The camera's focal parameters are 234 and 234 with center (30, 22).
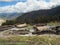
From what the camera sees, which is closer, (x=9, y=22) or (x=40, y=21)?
(x=9, y=22)

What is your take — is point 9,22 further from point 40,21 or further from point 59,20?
point 59,20

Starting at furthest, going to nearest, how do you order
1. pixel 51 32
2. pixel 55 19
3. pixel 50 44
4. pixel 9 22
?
pixel 55 19 < pixel 9 22 < pixel 51 32 < pixel 50 44

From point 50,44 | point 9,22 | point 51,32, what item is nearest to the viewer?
point 50,44

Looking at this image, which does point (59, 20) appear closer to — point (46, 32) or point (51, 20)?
point (51, 20)

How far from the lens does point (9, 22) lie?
167 meters

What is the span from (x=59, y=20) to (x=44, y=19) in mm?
11796

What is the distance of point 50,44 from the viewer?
5612 centimetres

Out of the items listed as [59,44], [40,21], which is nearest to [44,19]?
[40,21]

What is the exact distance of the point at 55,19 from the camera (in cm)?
17750

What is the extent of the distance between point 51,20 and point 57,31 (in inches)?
3327

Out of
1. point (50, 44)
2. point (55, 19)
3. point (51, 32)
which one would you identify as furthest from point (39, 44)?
point (55, 19)

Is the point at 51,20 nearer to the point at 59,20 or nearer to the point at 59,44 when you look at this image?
the point at 59,20

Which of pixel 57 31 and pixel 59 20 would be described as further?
pixel 59 20

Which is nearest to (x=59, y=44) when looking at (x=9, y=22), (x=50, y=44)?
(x=50, y=44)
